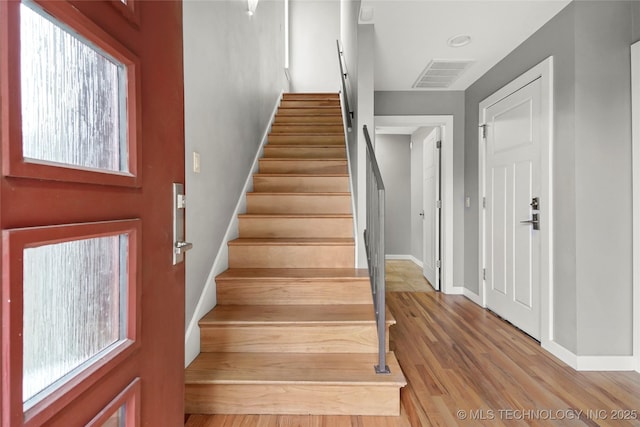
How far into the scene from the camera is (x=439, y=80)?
10.7 ft

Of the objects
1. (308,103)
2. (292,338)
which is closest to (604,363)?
(292,338)

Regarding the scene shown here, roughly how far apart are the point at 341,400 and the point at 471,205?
2665 mm

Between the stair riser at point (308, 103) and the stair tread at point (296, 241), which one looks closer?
the stair tread at point (296, 241)

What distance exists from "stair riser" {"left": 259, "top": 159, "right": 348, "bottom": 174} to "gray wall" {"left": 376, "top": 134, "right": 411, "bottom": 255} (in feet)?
10.3

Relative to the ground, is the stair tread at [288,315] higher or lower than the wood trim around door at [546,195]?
lower

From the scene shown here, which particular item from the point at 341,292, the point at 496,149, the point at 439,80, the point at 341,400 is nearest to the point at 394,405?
the point at 341,400

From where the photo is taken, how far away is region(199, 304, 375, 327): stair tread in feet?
5.53

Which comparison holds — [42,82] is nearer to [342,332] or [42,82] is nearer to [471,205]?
[342,332]

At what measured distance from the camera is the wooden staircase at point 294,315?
4.82 feet

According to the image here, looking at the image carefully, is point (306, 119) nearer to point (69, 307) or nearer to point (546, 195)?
point (546, 195)

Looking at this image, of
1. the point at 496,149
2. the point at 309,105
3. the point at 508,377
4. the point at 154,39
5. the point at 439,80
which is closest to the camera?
the point at 154,39

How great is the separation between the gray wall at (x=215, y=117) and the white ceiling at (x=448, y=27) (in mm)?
998

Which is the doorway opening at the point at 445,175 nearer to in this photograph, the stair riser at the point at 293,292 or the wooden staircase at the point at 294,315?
the wooden staircase at the point at 294,315

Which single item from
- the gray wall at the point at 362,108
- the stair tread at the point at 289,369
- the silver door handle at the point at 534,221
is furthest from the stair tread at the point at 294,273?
the silver door handle at the point at 534,221
